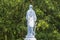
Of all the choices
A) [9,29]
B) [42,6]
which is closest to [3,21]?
[9,29]

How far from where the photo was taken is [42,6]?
43.1 feet

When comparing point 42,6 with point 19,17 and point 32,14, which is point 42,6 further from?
point 32,14

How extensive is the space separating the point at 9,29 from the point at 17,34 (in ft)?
1.70

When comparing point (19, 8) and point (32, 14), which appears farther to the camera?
point (19, 8)

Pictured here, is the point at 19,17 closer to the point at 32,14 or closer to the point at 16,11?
the point at 16,11

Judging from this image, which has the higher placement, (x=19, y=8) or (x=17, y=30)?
(x=19, y=8)

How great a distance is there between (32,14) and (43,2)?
2.88 m

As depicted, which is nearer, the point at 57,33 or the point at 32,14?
the point at 32,14

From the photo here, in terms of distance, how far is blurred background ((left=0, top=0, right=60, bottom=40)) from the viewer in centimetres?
1280

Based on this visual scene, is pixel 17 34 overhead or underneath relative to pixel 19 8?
underneath

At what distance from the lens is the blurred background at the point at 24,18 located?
12797 mm

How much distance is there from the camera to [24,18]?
12820 millimetres

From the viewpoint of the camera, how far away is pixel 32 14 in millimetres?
10352

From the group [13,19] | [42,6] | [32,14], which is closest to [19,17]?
[13,19]
